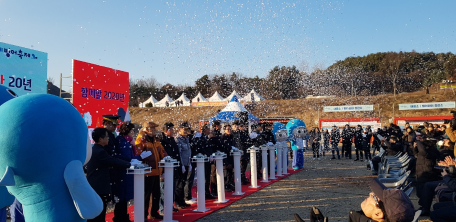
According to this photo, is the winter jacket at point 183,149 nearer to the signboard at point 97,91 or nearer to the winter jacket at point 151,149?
the winter jacket at point 151,149

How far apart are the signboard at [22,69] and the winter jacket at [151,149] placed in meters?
2.98

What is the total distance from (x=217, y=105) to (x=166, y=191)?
40237 millimetres

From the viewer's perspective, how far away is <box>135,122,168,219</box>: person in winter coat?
20.4ft

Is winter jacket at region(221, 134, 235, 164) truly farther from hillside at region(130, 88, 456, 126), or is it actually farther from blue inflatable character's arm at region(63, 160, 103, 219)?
hillside at region(130, 88, 456, 126)

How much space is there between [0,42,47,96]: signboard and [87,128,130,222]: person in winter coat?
343 centimetres

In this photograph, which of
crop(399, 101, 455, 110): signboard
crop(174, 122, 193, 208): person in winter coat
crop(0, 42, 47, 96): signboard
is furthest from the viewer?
crop(399, 101, 455, 110): signboard

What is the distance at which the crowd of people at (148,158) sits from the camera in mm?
4809

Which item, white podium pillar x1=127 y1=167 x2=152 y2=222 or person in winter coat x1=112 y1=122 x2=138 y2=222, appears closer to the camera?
white podium pillar x1=127 y1=167 x2=152 y2=222

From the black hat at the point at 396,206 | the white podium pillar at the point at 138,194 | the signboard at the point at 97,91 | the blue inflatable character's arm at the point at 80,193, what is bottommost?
the white podium pillar at the point at 138,194

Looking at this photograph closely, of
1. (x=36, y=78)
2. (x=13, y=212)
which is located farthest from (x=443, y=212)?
(x=36, y=78)

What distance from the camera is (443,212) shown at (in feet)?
14.0

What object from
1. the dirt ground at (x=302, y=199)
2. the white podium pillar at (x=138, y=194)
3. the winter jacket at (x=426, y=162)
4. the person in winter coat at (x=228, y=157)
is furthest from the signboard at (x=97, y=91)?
the winter jacket at (x=426, y=162)

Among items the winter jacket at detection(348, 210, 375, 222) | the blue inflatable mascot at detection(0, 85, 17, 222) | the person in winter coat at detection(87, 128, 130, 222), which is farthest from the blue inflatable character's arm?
the person in winter coat at detection(87, 128, 130, 222)

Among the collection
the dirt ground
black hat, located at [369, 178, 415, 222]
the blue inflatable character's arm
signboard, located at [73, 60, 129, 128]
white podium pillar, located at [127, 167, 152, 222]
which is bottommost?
the dirt ground
